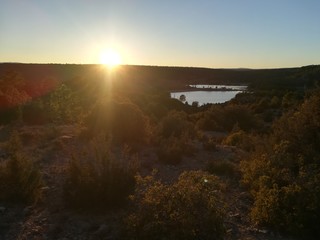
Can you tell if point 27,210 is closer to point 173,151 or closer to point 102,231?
point 102,231

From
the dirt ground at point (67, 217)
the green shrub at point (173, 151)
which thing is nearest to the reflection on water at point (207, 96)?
the green shrub at point (173, 151)

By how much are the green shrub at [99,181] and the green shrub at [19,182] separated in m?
0.73

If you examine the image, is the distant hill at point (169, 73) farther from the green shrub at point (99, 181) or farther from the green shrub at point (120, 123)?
the green shrub at point (99, 181)

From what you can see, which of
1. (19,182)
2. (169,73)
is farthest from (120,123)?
(169,73)

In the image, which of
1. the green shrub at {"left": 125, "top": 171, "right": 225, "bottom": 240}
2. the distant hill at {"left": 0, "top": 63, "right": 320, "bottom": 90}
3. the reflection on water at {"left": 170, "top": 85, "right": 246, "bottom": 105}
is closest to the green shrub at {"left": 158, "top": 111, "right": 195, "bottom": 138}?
the green shrub at {"left": 125, "top": 171, "right": 225, "bottom": 240}

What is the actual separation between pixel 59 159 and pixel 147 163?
2508mm

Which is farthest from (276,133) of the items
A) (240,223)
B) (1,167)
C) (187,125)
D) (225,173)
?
(1,167)

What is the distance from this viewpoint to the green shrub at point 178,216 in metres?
6.54

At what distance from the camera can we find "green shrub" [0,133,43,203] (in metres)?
8.65

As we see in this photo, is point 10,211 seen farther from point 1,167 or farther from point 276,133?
point 276,133

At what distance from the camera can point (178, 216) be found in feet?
21.8

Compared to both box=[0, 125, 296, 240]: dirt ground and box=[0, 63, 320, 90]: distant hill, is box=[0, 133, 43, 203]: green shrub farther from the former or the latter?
box=[0, 63, 320, 90]: distant hill

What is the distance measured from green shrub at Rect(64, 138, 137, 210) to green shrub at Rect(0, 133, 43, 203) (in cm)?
73

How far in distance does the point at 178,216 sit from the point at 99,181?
7.49 ft
